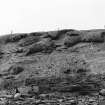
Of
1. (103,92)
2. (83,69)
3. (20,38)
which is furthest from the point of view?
(20,38)

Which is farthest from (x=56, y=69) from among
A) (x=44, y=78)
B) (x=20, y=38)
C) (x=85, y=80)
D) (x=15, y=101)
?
Answer: (x=20, y=38)

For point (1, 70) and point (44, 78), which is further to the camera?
point (1, 70)

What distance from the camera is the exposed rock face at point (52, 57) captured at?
42.4 feet

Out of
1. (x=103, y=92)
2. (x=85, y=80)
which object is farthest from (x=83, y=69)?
(x=103, y=92)

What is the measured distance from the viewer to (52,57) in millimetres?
14703

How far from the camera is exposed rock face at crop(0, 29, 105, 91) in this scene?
12.9 metres

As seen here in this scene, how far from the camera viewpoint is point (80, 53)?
14312mm

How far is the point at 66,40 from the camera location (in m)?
15.4

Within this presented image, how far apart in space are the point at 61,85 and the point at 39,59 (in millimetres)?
3047

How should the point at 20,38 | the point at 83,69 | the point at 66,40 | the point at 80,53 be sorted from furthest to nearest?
the point at 20,38 < the point at 66,40 < the point at 80,53 < the point at 83,69

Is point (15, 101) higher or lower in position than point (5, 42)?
lower

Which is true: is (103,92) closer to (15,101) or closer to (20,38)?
(15,101)

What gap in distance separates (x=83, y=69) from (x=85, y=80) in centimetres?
93

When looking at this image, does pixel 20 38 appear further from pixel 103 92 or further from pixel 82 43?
pixel 103 92
